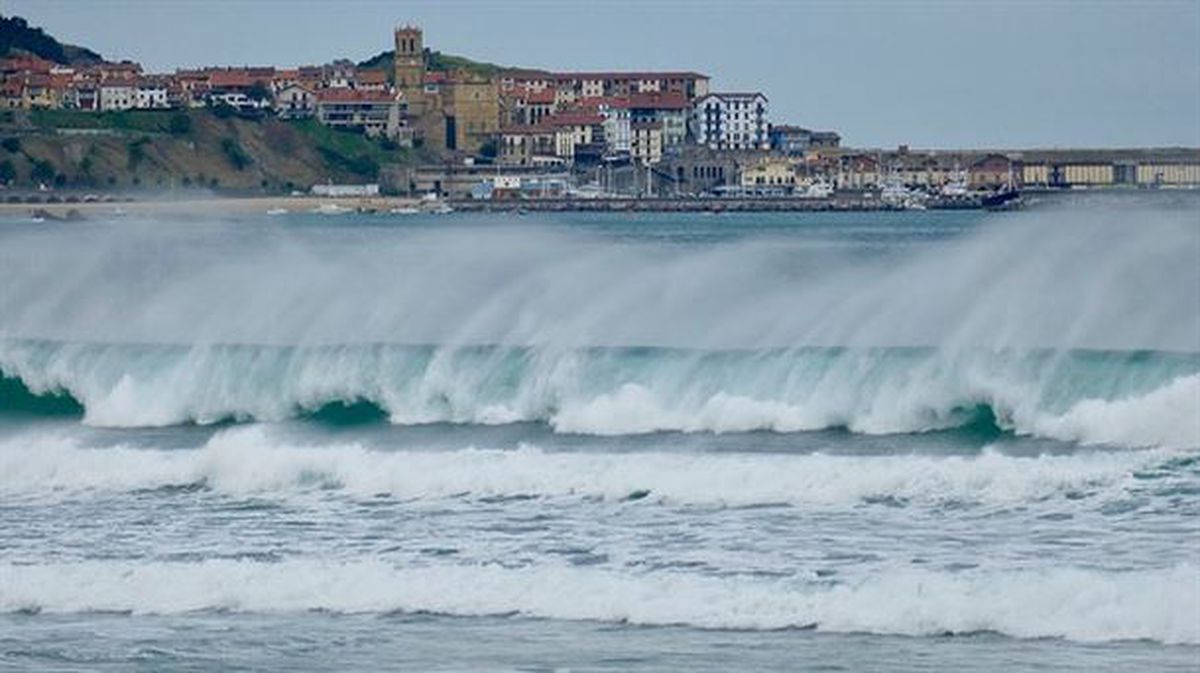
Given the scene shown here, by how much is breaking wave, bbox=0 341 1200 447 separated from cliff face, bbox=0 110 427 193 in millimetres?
104722

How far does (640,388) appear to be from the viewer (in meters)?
28.0

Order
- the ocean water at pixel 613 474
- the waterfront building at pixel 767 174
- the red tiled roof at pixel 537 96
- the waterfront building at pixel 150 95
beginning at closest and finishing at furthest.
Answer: the ocean water at pixel 613 474
the waterfront building at pixel 767 174
the waterfront building at pixel 150 95
the red tiled roof at pixel 537 96

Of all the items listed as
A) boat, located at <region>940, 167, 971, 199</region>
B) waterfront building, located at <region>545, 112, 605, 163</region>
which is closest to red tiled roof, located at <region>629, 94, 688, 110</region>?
waterfront building, located at <region>545, 112, 605, 163</region>

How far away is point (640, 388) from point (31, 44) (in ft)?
505

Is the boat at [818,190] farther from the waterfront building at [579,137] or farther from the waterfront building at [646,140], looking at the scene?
the waterfront building at [579,137]

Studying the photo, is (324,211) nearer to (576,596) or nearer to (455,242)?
(455,242)

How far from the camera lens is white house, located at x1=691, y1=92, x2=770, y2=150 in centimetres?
15888

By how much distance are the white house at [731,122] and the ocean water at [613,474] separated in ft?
384

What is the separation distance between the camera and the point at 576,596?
731 inches

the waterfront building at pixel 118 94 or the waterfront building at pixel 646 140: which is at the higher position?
the waterfront building at pixel 118 94

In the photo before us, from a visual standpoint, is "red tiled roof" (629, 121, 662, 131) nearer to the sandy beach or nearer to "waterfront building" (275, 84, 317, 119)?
"waterfront building" (275, 84, 317, 119)

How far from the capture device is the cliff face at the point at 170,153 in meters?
139

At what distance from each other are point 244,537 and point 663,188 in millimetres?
131736

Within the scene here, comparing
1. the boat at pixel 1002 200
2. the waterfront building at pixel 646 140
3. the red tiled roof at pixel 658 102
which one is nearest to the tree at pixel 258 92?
the waterfront building at pixel 646 140
